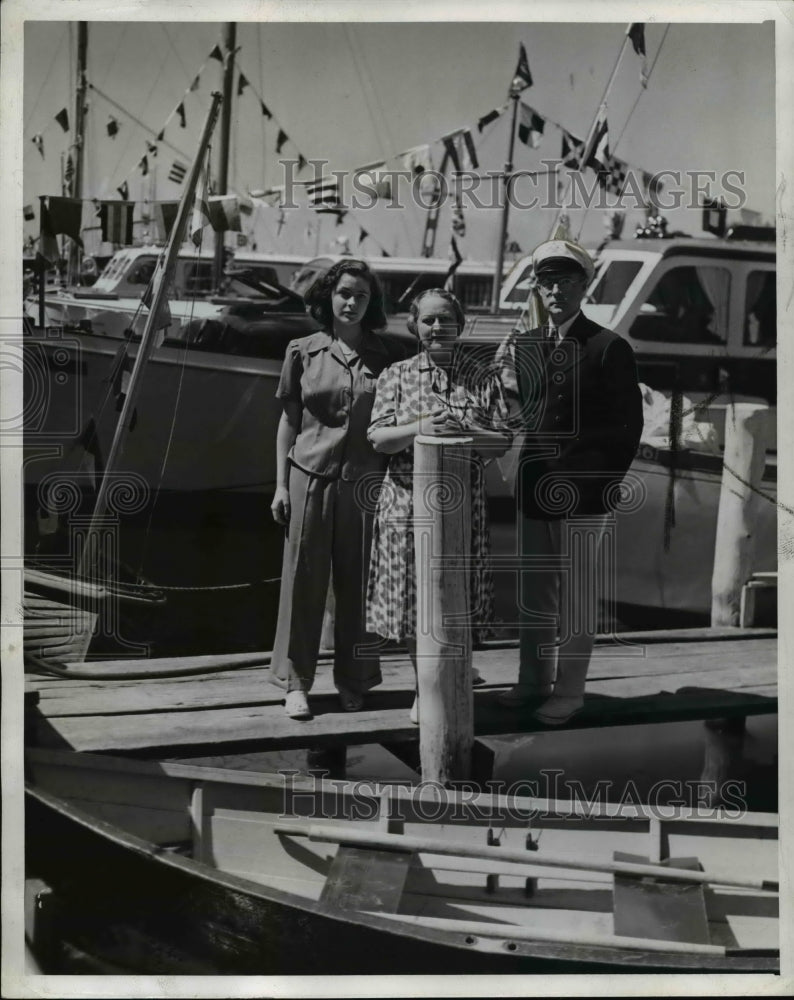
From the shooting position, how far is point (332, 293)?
11.8 feet

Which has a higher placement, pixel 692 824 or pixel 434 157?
pixel 434 157

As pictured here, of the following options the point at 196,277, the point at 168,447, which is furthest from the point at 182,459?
the point at 196,277

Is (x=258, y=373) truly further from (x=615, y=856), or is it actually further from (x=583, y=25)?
(x=615, y=856)

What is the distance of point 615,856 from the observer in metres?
3.51

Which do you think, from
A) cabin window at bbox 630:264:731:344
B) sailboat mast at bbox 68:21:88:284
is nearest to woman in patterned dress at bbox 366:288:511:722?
cabin window at bbox 630:264:731:344

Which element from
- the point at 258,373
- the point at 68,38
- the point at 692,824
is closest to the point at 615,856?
the point at 692,824

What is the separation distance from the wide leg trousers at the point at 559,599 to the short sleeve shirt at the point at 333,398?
0.56 m

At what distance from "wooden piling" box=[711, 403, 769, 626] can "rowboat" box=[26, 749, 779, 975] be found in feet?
3.22

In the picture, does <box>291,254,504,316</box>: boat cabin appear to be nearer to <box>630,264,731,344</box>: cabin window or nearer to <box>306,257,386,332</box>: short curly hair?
<box>306,257,386,332</box>: short curly hair

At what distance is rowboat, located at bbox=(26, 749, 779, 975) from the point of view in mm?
3266

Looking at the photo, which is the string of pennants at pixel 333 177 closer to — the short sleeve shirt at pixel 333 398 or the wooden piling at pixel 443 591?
the short sleeve shirt at pixel 333 398

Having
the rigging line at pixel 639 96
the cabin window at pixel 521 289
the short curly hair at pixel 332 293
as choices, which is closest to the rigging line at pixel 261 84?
the short curly hair at pixel 332 293

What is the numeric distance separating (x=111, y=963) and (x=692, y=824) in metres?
1.78

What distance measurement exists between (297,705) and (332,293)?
4.16 ft
